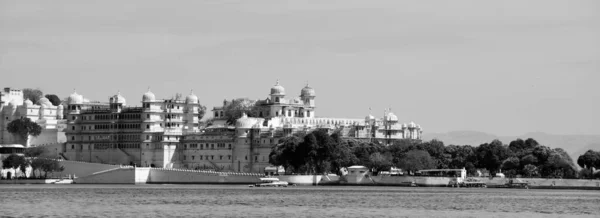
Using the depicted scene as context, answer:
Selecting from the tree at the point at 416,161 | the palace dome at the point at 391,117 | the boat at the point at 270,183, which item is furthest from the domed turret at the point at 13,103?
the tree at the point at 416,161

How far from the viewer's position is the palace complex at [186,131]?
151 meters

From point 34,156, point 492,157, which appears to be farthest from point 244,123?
point 492,157

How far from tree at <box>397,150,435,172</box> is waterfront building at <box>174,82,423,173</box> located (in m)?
14.6

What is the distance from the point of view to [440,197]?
3927 inches

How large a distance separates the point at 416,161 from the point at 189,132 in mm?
34225

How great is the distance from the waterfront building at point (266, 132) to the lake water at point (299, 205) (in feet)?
A: 139

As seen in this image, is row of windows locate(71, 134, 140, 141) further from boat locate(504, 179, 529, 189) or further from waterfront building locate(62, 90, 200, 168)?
boat locate(504, 179, 529, 189)

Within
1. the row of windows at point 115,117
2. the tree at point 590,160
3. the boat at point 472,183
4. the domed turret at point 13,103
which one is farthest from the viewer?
the domed turret at point 13,103

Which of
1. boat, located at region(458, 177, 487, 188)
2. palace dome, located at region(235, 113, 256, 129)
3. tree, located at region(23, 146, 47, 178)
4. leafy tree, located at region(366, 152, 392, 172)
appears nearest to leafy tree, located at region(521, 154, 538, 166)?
boat, located at region(458, 177, 487, 188)

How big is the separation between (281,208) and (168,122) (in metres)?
77.5

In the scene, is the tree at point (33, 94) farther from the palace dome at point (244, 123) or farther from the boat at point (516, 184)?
the boat at point (516, 184)

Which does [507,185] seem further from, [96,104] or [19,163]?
[96,104]

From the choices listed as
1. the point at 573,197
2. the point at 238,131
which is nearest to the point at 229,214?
the point at 573,197

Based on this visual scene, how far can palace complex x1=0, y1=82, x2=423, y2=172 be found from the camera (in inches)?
5930
